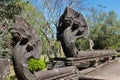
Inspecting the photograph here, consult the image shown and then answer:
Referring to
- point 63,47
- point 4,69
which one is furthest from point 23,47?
point 63,47

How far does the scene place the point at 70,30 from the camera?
5840 mm

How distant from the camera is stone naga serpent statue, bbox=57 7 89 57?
571 cm

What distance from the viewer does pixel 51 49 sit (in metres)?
25.6

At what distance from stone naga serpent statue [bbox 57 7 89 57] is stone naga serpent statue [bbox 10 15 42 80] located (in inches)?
64.7

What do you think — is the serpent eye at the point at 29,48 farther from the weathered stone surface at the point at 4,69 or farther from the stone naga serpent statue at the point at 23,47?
the weathered stone surface at the point at 4,69

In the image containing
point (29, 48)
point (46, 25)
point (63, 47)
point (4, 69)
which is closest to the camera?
point (4, 69)

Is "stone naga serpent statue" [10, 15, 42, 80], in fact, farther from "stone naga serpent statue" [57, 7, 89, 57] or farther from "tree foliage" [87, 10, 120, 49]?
"tree foliage" [87, 10, 120, 49]

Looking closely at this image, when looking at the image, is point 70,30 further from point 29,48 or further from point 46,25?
point 46,25

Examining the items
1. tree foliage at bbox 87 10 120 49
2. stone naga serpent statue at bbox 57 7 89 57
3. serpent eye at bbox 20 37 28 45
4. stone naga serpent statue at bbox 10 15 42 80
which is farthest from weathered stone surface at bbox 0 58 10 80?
tree foliage at bbox 87 10 120 49

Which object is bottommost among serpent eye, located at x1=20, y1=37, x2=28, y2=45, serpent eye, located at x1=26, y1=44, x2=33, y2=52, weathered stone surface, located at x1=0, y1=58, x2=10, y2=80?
weathered stone surface, located at x1=0, y1=58, x2=10, y2=80

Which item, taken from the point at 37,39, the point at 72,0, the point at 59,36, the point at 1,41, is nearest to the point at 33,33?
the point at 37,39

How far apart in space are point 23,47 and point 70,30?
2.16 m

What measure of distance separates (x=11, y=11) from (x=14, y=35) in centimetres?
936

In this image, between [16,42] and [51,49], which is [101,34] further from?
[16,42]
